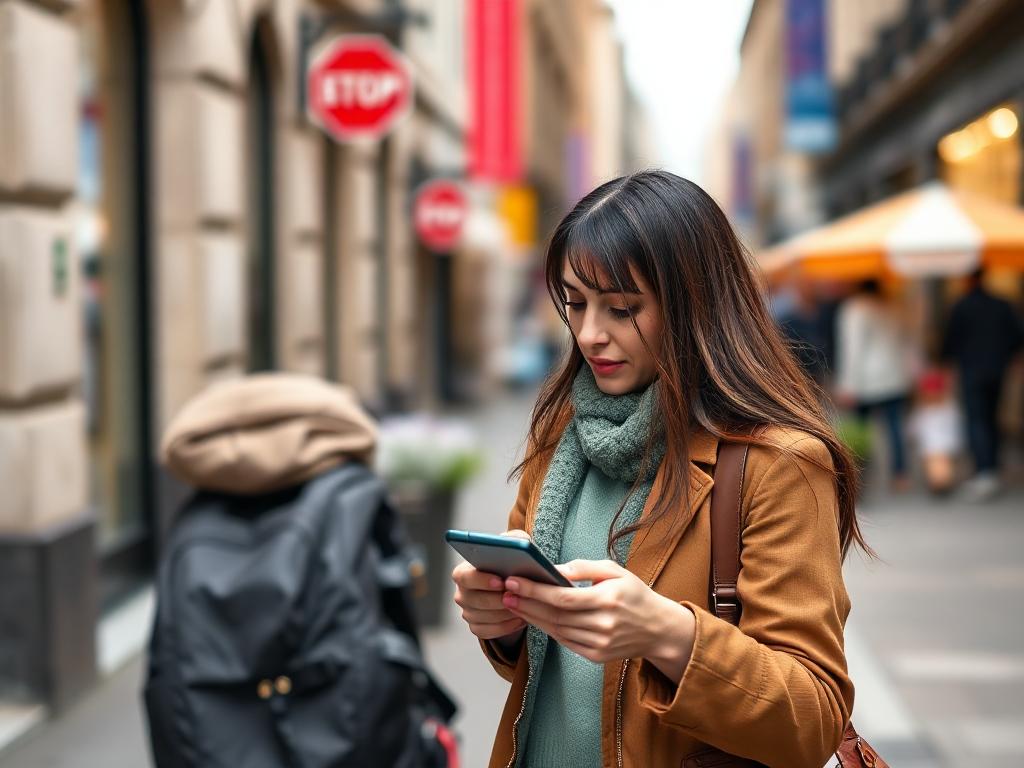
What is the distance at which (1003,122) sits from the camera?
45.0 feet

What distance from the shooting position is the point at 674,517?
76.8 inches

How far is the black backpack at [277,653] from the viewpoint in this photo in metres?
3.13

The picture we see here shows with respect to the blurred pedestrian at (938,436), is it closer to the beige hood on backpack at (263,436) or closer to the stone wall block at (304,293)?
the stone wall block at (304,293)

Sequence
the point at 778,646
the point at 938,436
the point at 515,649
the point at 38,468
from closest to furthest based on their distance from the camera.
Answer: the point at 778,646
the point at 515,649
the point at 38,468
the point at 938,436

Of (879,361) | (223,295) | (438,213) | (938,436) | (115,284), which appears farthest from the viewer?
(438,213)

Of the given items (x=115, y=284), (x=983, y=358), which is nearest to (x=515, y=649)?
(x=115, y=284)

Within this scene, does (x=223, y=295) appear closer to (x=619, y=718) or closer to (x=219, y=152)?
(x=219, y=152)

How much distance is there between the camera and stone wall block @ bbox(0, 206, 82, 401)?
535 cm

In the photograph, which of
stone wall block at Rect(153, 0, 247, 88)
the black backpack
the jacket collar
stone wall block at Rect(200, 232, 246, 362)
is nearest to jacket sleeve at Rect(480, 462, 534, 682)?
the jacket collar

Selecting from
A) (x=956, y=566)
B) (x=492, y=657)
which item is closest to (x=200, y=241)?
(x=956, y=566)

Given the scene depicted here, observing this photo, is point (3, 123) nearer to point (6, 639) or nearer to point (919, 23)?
point (6, 639)

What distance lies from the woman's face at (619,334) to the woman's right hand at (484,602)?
0.93 ft

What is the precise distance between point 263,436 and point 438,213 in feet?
45.1

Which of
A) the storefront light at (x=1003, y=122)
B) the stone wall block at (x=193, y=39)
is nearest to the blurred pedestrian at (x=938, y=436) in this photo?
the storefront light at (x=1003, y=122)
